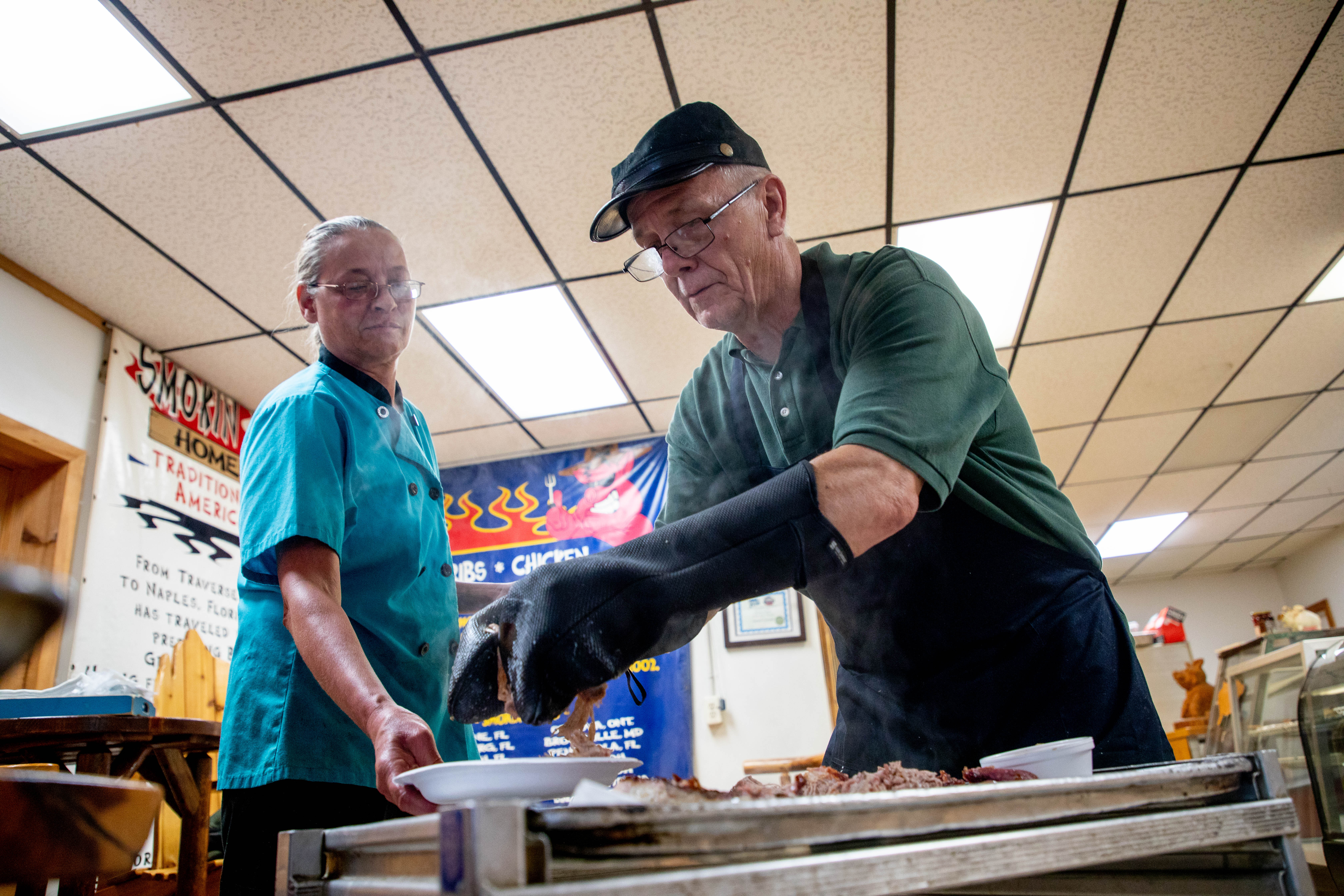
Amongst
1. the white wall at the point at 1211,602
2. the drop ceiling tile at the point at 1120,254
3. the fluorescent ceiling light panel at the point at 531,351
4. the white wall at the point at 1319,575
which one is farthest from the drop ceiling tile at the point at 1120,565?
the fluorescent ceiling light panel at the point at 531,351

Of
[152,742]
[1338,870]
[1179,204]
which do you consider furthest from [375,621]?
[1179,204]

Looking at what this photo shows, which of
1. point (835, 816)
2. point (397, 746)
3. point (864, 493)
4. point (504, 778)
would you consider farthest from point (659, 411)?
point (835, 816)

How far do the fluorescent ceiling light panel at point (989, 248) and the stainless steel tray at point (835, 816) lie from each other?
269cm

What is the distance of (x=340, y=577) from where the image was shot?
1.32 meters

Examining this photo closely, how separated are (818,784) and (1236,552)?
32.3 ft

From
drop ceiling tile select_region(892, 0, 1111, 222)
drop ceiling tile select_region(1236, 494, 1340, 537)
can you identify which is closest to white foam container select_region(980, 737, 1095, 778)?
drop ceiling tile select_region(892, 0, 1111, 222)

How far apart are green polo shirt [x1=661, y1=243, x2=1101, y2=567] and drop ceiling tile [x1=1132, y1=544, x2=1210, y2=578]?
27.6 feet

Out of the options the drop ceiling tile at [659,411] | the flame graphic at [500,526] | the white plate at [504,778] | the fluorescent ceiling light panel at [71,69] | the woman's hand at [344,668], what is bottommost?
the white plate at [504,778]

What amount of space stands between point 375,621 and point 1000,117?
2656 mm

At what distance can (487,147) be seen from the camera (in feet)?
9.18

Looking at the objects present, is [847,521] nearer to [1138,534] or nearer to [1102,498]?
[1102,498]

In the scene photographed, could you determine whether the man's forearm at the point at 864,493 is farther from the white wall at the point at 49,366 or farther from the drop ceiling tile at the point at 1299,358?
the drop ceiling tile at the point at 1299,358

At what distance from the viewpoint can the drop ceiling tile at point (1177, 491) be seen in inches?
242

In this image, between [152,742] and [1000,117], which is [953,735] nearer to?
[152,742]
